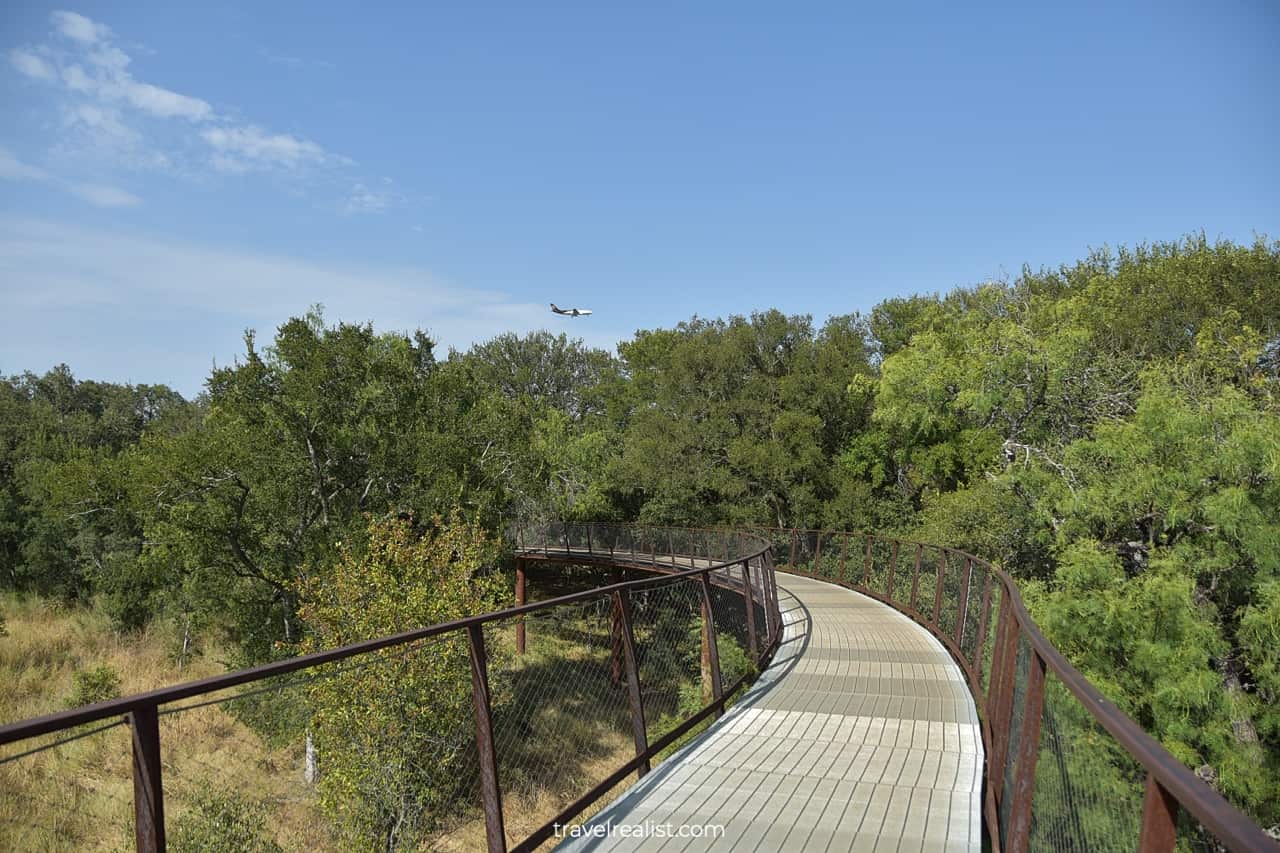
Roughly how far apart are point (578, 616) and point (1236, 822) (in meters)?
6.72

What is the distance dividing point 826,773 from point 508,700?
1033 cm

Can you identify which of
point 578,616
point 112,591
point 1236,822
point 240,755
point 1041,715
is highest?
point 1236,822

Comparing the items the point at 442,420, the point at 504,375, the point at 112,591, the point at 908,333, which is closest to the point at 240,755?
the point at 442,420

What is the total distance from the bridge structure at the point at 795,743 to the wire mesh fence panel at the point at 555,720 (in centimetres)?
18

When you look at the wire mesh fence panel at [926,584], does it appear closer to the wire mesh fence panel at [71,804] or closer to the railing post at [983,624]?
the railing post at [983,624]

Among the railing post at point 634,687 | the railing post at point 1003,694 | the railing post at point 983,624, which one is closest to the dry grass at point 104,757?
the railing post at point 634,687

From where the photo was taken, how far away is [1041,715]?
283 centimetres

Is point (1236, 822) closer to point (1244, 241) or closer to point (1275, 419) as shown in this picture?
point (1275, 419)

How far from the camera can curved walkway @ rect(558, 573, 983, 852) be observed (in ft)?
12.3

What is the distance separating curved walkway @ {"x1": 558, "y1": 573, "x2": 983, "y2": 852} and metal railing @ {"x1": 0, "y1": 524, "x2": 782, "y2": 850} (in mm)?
254

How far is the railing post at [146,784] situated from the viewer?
6.86 feet

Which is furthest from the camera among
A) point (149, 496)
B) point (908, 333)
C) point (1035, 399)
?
point (908, 333)

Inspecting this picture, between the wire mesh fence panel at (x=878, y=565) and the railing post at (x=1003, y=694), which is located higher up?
the railing post at (x=1003, y=694)

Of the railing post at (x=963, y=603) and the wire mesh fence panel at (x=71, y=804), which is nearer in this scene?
the railing post at (x=963, y=603)
